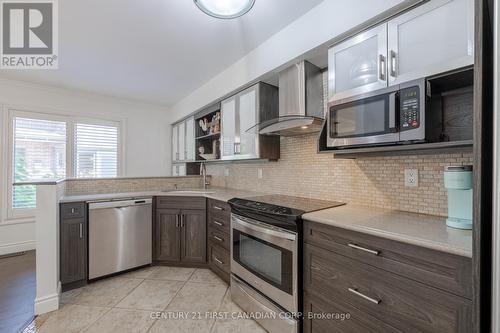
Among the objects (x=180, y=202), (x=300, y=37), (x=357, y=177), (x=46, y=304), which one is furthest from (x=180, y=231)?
(x=300, y=37)

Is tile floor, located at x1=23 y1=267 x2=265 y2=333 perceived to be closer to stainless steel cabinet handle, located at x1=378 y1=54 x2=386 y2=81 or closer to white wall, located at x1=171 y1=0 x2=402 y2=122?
stainless steel cabinet handle, located at x1=378 y1=54 x2=386 y2=81

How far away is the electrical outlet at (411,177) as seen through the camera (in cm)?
153

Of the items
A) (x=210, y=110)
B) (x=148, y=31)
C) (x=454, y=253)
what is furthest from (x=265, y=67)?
(x=454, y=253)

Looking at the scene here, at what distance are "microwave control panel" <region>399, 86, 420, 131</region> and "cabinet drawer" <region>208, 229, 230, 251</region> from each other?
186cm

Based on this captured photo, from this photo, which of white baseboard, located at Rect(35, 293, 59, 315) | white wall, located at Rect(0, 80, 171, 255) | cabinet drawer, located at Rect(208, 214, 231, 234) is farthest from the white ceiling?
white baseboard, located at Rect(35, 293, 59, 315)

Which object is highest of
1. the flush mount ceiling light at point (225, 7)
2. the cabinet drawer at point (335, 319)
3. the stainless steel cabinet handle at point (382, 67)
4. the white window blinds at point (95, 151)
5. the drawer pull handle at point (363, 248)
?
the flush mount ceiling light at point (225, 7)

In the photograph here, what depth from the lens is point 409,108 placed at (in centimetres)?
123

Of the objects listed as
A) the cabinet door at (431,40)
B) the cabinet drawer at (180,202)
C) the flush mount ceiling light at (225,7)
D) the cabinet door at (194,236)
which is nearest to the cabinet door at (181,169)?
the cabinet drawer at (180,202)

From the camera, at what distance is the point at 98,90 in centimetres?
385

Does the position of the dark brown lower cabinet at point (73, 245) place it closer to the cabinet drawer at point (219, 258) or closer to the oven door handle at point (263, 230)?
the cabinet drawer at point (219, 258)

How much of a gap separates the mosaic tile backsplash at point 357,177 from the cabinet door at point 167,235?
44.7 inches

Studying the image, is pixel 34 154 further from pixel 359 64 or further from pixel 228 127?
pixel 359 64

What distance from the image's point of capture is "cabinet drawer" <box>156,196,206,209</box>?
276 centimetres

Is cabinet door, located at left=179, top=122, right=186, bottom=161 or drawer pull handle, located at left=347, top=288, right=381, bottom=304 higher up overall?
cabinet door, located at left=179, top=122, right=186, bottom=161
